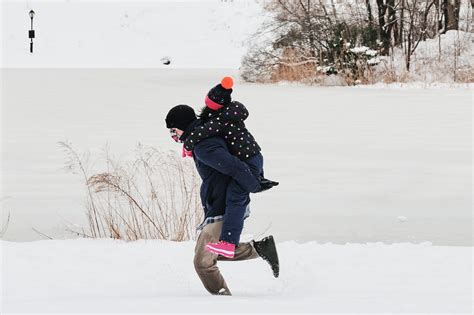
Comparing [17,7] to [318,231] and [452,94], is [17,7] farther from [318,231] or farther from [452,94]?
[318,231]

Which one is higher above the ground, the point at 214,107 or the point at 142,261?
the point at 214,107

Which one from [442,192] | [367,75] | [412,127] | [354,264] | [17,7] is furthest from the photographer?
[17,7]

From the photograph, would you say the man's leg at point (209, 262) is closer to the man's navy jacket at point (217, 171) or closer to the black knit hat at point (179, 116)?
the man's navy jacket at point (217, 171)

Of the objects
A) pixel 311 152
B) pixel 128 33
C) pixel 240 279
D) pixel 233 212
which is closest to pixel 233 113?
pixel 233 212

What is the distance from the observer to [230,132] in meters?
4.46

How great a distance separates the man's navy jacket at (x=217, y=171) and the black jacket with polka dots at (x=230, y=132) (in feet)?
0.10

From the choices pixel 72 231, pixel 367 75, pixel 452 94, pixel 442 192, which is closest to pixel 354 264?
pixel 72 231

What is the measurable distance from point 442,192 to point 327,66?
1277 cm

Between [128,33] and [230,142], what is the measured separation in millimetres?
34523

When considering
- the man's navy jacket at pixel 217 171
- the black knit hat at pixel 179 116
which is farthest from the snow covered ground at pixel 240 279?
the black knit hat at pixel 179 116

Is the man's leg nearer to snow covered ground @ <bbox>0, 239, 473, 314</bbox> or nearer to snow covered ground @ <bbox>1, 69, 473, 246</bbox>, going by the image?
snow covered ground @ <bbox>0, 239, 473, 314</bbox>

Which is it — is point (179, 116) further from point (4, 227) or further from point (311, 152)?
point (311, 152)

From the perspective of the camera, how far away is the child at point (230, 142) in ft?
14.5

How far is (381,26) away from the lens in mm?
21344
